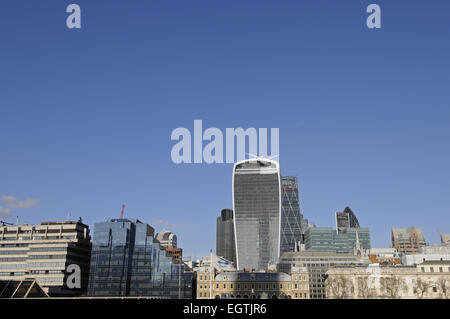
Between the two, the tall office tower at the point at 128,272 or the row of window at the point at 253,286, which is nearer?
the row of window at the point at 253,286

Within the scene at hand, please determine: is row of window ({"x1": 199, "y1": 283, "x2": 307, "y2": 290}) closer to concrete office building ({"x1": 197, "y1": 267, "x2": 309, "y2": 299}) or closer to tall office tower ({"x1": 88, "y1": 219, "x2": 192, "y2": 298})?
concrete office building ({"x1": 197, "y1": 267, "x2": 309, "y2": 299})

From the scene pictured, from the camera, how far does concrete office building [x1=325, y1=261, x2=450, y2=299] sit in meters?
168

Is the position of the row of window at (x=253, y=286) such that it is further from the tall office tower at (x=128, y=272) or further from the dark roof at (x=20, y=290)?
A: the dark roof at (x=20, y=290)

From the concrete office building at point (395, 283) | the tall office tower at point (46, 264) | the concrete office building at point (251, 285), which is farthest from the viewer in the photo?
the tall office tower at point (46, 264)

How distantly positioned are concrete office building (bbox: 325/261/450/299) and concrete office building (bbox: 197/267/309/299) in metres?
14.8

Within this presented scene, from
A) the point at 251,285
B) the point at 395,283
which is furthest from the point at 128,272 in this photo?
the point at 395,283

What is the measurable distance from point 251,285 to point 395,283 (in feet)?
200

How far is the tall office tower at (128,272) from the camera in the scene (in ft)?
630

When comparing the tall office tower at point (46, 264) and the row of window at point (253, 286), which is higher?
the tall office tower at point (46, 264)

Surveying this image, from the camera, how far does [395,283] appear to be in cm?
17162

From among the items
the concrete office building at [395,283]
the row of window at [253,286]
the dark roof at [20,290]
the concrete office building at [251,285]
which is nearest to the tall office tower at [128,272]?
the concrete office building at [251,285]

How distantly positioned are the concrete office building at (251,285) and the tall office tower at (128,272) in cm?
1280
